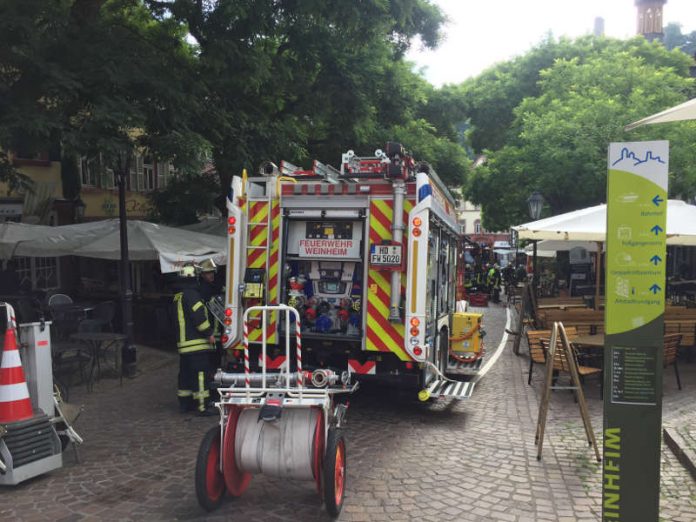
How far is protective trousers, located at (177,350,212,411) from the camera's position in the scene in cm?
720

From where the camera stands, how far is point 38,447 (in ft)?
16.6

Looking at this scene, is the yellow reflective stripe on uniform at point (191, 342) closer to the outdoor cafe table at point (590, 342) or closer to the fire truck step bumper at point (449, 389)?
the fire truck step bumper at point (449, 389)

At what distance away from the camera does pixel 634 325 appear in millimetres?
3590

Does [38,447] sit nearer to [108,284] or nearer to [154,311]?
[154,311]

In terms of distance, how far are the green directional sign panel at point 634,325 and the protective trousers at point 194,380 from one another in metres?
4.89

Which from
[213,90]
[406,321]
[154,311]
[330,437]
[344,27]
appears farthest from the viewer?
[154,311]

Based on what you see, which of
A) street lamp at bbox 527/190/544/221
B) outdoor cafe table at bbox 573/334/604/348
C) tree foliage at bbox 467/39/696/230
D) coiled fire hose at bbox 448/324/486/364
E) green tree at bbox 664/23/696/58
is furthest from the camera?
green tree at bbox 664/23/696/58

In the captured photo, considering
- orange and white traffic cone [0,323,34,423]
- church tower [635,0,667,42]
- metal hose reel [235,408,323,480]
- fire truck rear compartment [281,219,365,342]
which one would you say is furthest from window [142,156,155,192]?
church tower [635,0,667,42]

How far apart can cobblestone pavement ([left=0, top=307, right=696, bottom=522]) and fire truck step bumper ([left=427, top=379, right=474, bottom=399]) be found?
35 cm

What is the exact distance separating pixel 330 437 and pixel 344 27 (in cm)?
722

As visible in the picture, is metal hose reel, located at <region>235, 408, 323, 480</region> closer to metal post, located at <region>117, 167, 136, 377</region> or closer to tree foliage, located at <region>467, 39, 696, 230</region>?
metal post, located at <region>117, 167, 136, 377</region>

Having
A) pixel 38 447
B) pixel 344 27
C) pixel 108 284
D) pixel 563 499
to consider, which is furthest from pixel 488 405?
pixel 108 284

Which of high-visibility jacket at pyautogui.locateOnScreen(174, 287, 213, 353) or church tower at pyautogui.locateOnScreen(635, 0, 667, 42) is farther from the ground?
church tower at pyautogui.locateOnScreen(635, 0, 667, 42)

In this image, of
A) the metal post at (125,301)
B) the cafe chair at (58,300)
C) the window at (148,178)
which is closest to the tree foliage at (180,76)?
the metal post at (125,301)
